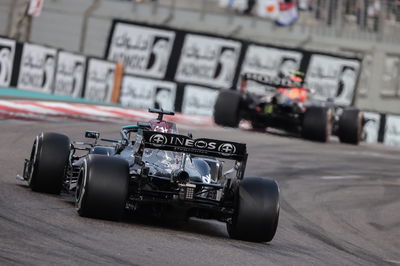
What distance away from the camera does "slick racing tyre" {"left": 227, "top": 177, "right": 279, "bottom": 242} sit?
922cm

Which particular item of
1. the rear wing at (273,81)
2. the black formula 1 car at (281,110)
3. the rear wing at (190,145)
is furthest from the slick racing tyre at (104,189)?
the black formula 1 car at (281,110)

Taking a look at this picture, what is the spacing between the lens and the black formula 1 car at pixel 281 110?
23156mm

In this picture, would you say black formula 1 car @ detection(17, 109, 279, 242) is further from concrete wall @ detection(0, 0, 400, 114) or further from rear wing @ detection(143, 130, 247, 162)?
concrete wall @ detection(0, 0, 400, 114)

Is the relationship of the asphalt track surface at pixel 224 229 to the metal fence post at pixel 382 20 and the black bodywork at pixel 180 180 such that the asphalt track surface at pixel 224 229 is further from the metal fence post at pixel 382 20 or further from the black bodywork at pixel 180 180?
the metal fence post at pixel 382 20

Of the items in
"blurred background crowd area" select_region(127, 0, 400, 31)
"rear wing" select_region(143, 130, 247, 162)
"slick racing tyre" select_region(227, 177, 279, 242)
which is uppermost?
"blurred background crowd area" select_region(127, 0, 400, 31)

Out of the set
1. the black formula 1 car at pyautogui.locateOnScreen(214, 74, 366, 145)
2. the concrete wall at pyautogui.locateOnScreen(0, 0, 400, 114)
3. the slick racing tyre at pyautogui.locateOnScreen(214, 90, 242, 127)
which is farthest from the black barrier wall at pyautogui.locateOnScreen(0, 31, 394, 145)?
the black formula 1 car at pyautogui.locateOnScreen(214, 74, 366, 145)

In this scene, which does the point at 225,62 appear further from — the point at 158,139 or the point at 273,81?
the point at 158,139

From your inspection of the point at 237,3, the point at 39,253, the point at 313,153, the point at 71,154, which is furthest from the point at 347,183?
the point at 237,3

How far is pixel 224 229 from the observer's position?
414 inches

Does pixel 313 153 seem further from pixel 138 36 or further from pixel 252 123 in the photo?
pixel 138 36

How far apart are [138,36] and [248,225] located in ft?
76.1

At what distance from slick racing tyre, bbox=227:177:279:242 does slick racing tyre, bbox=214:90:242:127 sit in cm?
1425

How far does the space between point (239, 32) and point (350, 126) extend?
37.5 feet

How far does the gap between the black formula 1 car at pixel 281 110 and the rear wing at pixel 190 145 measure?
13398mm
